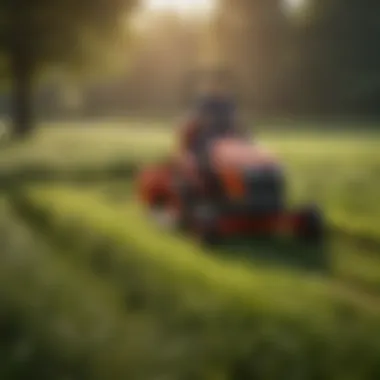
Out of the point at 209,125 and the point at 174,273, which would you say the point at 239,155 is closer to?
the point at 209,125

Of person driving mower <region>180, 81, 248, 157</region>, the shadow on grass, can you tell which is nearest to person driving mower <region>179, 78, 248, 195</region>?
person driving mower <region>180, 81, 248, 157</region>

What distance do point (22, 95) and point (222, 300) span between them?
1.60 feet

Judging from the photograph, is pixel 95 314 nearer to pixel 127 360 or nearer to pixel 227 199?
pixel 127 360

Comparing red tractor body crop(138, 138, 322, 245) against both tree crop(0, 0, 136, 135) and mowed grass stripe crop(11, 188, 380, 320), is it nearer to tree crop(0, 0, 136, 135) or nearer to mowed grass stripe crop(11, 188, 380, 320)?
mowed grass stripe crop(11, 188, 380, 320)

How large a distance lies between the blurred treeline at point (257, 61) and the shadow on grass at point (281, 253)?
8.8 inches

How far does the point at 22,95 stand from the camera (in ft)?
4.94

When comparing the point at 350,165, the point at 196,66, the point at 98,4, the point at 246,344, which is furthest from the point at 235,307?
the point at 98,4

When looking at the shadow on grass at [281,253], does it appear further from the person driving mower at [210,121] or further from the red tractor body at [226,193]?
the person driving mower at [210,121]

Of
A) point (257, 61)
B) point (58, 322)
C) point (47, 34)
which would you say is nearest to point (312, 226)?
point (257, 61)

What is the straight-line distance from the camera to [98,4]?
151cm

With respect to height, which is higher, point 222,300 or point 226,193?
point 226,193

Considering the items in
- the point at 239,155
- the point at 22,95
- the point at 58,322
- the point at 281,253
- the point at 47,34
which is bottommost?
the point at 58,322

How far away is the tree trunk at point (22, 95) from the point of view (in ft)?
4.91

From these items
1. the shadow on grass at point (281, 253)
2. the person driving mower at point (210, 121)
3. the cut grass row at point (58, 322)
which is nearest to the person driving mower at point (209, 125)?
the person driving mower at point (210, 121)
